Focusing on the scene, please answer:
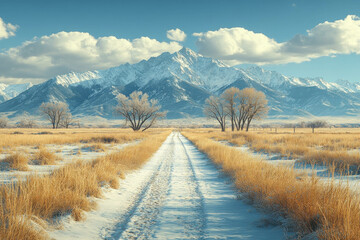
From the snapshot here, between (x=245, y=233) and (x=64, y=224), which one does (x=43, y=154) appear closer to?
(x=64, y=224)

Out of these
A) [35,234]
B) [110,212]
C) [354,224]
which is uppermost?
[354,224]

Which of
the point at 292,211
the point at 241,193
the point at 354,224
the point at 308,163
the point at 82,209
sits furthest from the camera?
the point at 308,163

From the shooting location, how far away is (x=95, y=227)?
514 cm

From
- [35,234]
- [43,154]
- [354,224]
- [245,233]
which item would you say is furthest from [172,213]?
[43,154]

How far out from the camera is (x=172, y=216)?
5.76 metres

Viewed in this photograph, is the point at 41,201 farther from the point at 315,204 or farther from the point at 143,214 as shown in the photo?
the point at 315,204

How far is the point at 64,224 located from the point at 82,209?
90cm

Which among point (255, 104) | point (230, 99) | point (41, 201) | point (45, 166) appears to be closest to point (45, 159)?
point (45, 166)

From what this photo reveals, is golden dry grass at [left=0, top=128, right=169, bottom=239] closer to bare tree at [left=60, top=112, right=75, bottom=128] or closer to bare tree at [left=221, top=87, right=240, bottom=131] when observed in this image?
bare tree at [left=221, top=87, right=240, bottom=131]

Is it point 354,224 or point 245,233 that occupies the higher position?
point 354,224

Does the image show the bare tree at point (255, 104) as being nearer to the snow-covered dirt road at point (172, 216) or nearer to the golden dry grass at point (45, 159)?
the golden dry grass at point (45, 159)

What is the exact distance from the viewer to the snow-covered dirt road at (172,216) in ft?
15.6

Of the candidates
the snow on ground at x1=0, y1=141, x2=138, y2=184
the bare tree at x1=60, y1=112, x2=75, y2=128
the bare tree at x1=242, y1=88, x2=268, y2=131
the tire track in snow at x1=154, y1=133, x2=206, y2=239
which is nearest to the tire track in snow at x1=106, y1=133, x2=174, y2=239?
the tire track in snow at x1=154, y1=133, x2=206, y2=239

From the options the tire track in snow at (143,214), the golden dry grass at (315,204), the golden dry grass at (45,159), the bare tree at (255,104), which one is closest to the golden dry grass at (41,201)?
the tire track in snow at (143,214)
